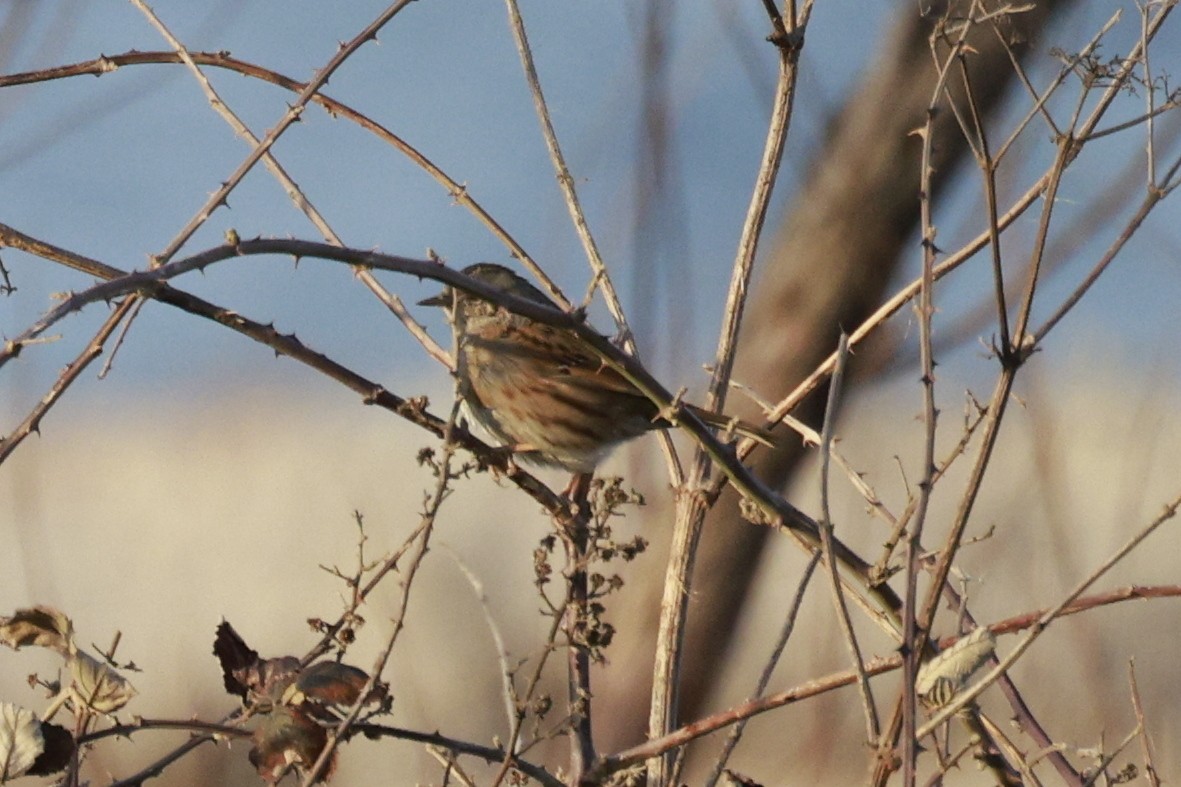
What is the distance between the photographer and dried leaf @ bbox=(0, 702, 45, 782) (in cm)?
171

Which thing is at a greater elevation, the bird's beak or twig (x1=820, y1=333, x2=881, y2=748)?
the bird's beak

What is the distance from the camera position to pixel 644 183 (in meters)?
3.48

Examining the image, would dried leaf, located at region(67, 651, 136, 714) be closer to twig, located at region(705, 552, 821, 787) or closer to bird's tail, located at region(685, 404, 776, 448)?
twig, located at region(705, 552, 821, 787)

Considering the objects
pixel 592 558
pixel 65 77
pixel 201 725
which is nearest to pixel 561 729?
pixel 592 558

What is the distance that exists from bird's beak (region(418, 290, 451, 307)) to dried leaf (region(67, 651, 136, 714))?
2.38m

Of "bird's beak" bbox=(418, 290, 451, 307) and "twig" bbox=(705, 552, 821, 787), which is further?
"bird's beak" bbox=(418, 290, 451, 307)

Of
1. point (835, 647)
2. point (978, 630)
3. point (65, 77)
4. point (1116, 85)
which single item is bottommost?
point (978, 630)

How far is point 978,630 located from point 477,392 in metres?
2.54

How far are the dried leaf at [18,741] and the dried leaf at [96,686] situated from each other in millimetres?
65

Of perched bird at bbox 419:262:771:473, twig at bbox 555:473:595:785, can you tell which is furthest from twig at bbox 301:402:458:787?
perched bird at bbox 419:262:771:473

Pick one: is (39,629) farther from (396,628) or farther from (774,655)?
(774,655)

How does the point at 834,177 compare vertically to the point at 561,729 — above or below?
above

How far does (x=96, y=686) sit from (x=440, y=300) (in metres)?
Answer: 2.43

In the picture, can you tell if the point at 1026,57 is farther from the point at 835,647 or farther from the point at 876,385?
the point at 835,647
